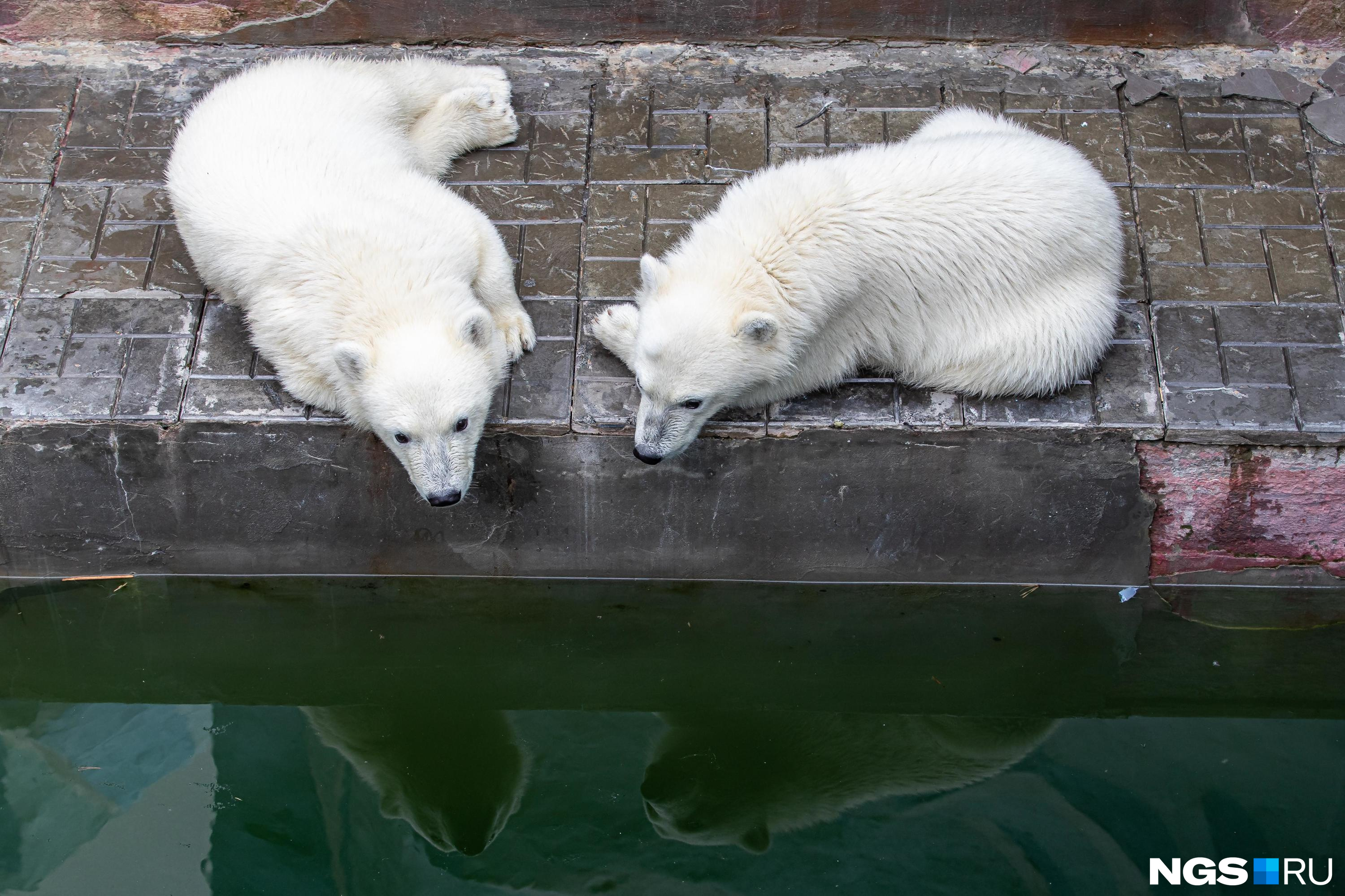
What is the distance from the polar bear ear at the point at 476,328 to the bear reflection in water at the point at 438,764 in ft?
5.30

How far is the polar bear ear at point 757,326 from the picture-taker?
13.4 feet

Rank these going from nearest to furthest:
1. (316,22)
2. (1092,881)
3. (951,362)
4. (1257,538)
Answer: (1092,881) < (951,362) < (1257,538) < (316,22)

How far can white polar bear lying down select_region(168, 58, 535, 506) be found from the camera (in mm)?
4203

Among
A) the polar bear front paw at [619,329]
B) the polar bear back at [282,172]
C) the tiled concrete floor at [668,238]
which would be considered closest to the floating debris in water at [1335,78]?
the tiled concrete floor at [668,238]

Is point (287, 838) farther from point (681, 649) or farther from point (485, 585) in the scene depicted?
point (681, 649)

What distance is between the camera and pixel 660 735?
489 cm

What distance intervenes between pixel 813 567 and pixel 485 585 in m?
1.39

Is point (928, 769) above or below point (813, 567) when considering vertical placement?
below

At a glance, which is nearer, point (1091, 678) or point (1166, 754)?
point (1166, 754)

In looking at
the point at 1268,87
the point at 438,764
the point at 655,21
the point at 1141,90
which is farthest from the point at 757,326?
the point at 1268,87

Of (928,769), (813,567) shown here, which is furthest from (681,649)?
(928,769)

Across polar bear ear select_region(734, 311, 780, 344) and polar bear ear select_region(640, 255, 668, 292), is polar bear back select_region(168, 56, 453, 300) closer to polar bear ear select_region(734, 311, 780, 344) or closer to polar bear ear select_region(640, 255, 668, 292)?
polar bear ear select_region(640, 255, 668, 292)

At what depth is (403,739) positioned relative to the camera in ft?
16.0

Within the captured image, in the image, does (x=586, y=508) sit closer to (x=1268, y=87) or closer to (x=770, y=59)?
(x=770, y=59)
